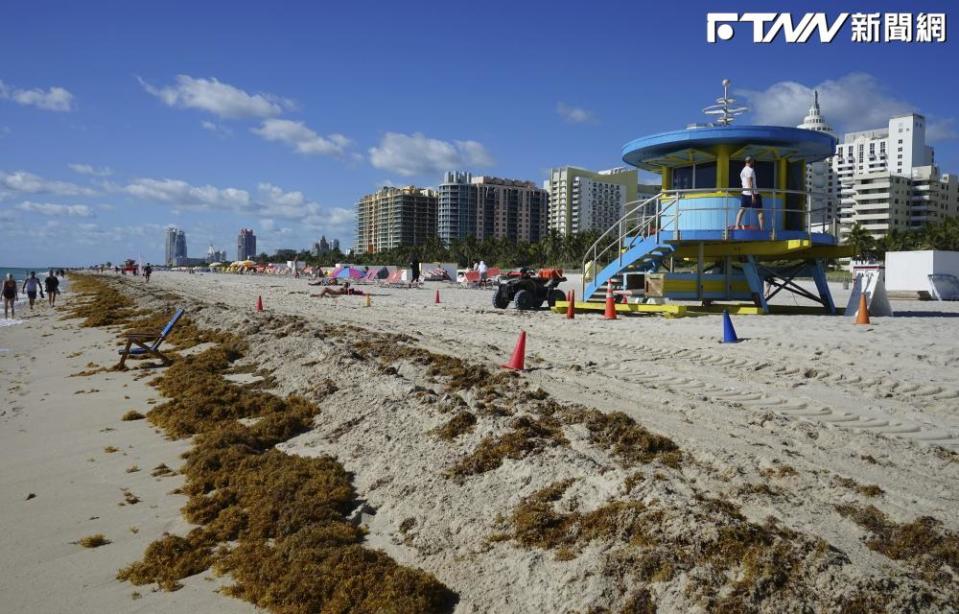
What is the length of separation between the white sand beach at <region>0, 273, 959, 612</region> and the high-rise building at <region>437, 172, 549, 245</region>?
15685 centimetres

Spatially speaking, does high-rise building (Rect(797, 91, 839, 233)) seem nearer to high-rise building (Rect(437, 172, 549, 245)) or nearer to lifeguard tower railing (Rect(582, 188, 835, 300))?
lifeguard tower railing (Rect(582, 188, 835, 300))

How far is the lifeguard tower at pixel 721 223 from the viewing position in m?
15.8

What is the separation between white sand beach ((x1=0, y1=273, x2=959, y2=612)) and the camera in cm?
362

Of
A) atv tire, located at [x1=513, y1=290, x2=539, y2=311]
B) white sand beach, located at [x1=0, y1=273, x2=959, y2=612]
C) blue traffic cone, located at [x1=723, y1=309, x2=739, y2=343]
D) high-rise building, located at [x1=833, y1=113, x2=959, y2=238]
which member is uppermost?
high-rise building, located at [x1=833, y1=113, x2=959, y2=238]

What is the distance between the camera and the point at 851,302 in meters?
15.5

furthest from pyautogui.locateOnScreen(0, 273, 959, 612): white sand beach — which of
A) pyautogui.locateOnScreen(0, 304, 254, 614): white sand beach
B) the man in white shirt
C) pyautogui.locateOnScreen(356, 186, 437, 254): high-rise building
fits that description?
pyautogui.locateOnScreen(356, 186, 437, 254): high-rise building

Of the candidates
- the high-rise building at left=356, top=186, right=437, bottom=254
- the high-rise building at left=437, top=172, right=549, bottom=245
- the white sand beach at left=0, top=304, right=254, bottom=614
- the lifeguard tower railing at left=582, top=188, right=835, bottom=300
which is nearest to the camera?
the white sand beach at left=0, top=304, right=254, bottom=614

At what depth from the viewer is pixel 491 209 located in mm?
167250

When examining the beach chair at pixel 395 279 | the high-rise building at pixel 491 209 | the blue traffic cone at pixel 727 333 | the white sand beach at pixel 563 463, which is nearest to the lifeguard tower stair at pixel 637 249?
the blue traffic cone at pixel 727 333

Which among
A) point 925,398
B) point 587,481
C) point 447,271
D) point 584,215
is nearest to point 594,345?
point 925,398

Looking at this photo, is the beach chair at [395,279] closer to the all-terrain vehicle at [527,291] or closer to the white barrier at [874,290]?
the all-terrain vehicle at [527,291]

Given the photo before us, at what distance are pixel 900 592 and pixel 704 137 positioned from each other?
14781 mm

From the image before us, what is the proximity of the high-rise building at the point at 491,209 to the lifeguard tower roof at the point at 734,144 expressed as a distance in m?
148

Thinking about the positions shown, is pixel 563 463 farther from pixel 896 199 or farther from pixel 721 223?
pixel 896 199
